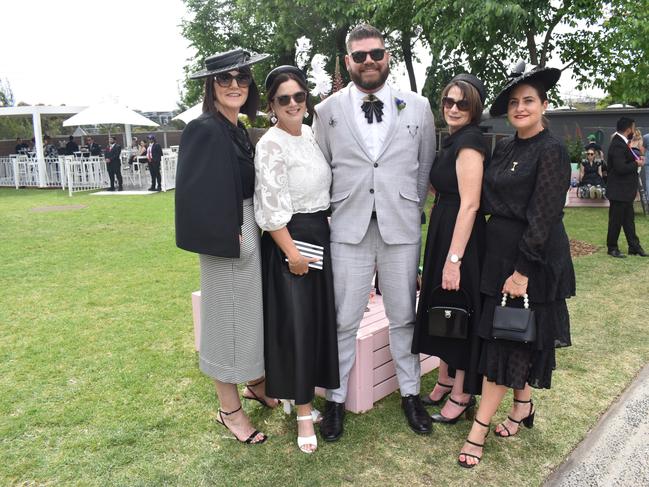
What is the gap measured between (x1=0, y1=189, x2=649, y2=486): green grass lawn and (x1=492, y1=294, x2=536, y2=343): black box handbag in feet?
2.30

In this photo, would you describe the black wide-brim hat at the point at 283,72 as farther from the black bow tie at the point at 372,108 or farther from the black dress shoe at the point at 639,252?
the black dress shoe at the point at 639,252

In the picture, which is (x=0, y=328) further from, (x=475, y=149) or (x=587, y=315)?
(x=587, y=315)

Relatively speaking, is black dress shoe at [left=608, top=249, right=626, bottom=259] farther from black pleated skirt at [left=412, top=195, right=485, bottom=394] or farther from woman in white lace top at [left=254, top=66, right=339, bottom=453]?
woman in white lace top at [left=254, top=66, right=339, bottom=453]

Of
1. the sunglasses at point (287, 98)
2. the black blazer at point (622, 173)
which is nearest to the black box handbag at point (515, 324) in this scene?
the sunglasses at point (287, 98)

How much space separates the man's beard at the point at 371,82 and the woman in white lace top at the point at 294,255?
328 mm

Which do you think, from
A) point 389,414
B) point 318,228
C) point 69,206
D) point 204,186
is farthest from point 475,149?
point 69,206

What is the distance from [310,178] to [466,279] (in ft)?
3.21

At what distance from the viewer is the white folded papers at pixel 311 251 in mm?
2967

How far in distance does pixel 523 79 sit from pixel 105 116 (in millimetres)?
16743

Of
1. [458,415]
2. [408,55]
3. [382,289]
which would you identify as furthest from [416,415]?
[408,55]

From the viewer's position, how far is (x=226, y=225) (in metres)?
2.72

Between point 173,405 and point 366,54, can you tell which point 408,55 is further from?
point 173,405

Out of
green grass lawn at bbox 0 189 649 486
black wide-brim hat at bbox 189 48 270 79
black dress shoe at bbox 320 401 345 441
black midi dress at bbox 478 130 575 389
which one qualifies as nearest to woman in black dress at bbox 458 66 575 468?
black midi dress at bbox 478 130 575 389

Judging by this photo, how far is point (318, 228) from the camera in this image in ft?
9.90
